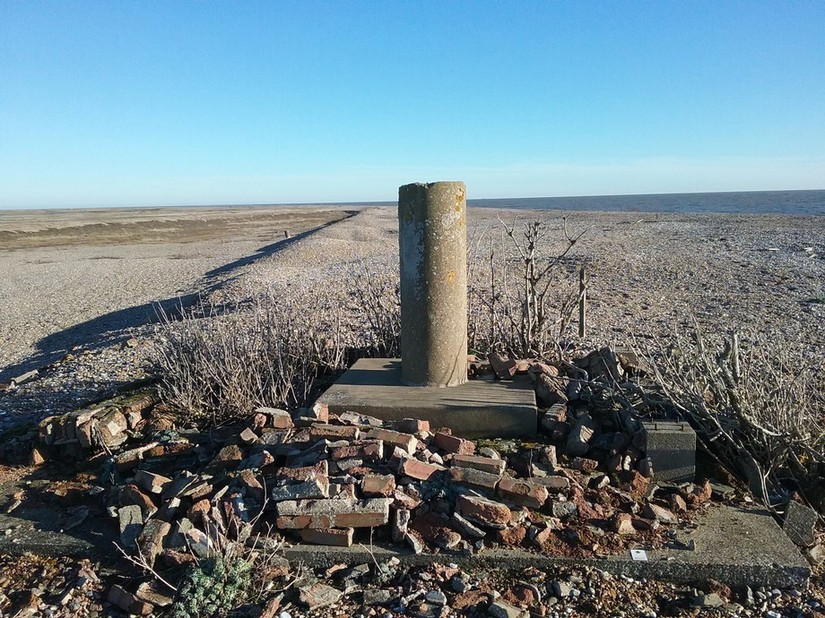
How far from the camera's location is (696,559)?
3689mm

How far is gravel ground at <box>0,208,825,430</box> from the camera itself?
9297mm

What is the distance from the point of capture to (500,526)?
154 inches

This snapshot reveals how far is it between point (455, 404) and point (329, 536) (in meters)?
1.71

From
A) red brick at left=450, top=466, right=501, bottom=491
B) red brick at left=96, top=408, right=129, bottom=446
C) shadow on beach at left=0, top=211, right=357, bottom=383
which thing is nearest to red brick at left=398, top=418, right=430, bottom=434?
red brick at left=450, top=466, right=501, bottom=491

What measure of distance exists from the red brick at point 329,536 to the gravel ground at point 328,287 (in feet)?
11.3

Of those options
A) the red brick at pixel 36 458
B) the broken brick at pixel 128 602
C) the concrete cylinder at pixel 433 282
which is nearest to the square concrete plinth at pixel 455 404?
the concrete cylinder at pixel 433 282

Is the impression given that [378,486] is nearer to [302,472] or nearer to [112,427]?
[302,472]

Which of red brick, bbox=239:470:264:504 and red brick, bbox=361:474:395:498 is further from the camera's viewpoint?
red brick, bbox=239:470:264:504

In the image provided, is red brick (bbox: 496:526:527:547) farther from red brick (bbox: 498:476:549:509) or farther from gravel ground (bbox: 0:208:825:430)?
gravel ground (bbox: 0:208:825:430)

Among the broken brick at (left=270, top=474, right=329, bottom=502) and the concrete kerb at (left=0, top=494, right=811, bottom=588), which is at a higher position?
the broken brick at (left=270, top=474, right=329, bottom=502)

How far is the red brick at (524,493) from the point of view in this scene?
4.05 metres

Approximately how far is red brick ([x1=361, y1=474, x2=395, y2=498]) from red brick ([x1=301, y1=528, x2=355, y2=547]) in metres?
0.27

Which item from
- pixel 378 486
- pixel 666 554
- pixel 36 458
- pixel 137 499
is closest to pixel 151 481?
pixel 137 499

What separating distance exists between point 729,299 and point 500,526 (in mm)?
11065
